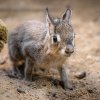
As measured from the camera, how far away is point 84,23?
39.5 ft

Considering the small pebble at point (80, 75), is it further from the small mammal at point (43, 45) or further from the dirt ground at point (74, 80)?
the small mammal at point (43, 45)

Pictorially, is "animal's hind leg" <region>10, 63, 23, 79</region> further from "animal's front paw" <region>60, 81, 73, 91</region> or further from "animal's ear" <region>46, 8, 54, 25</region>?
"animal's ear" <region>46, 8, 54, 25</region>

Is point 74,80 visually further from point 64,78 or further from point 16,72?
point 16,72

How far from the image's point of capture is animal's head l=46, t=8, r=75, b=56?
6.85 metres

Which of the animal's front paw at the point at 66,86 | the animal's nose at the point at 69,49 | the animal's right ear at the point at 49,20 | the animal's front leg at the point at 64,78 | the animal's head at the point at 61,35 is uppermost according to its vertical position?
the animal's right ear at the point at 49,20

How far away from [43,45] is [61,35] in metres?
0.59

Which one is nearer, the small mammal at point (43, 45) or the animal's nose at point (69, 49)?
the animal's nose at point (69, 49)

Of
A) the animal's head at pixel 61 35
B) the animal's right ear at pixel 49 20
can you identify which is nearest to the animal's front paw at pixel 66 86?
the animal's head at pixel 61 35

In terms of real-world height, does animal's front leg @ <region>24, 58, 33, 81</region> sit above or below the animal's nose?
below

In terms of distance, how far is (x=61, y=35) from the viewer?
6941 mm

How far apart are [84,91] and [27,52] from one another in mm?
1335

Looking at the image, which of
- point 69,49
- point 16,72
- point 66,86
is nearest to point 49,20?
point 69,49

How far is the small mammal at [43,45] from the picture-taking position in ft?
22.8

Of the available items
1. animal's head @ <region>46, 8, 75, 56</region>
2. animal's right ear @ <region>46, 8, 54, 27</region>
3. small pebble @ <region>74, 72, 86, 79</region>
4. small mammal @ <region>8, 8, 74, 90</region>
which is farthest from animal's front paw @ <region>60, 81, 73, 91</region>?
animal's right ear @ <region>46, 8, 54, 27</region>
